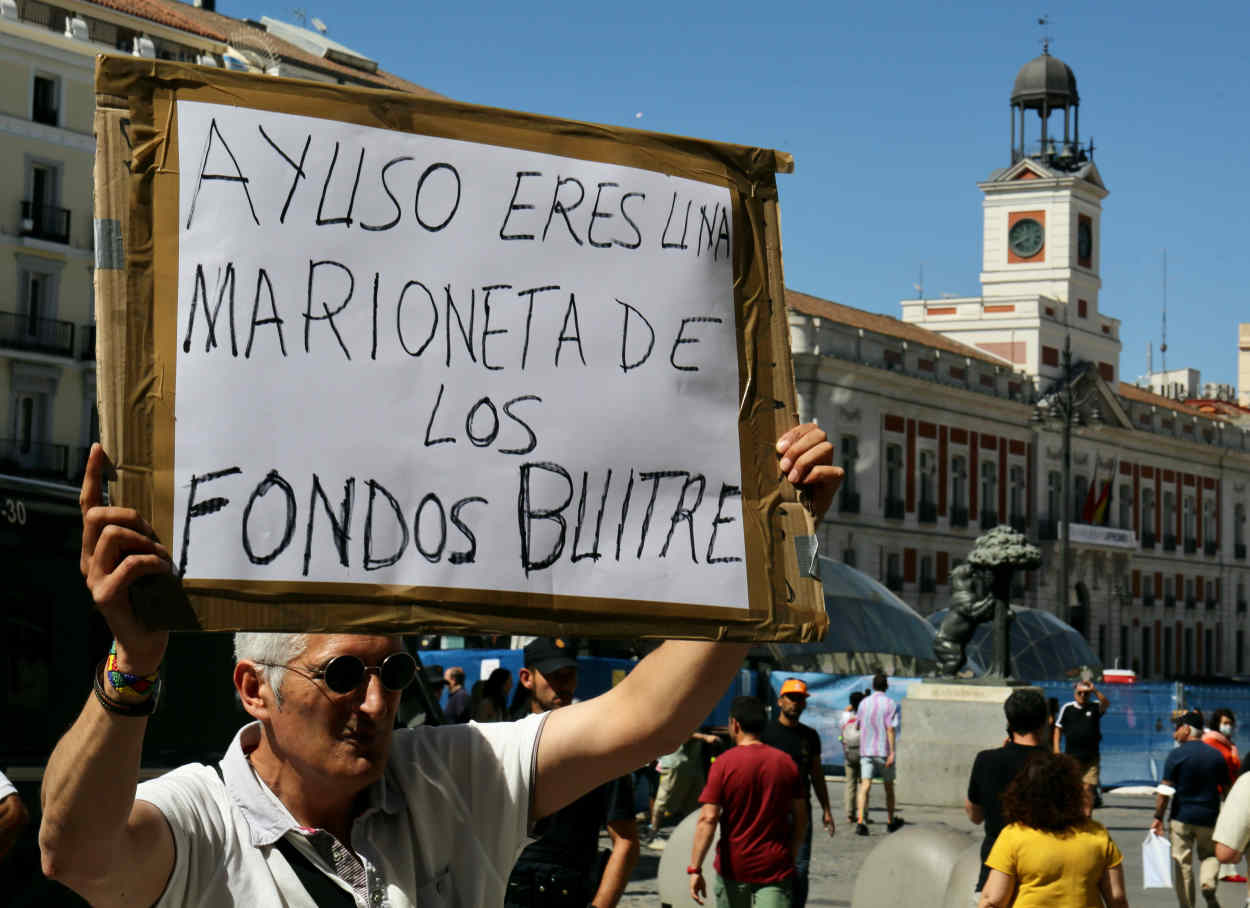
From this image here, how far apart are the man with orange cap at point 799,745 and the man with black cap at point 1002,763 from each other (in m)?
0.87

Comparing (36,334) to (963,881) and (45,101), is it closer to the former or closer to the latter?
(45,101)

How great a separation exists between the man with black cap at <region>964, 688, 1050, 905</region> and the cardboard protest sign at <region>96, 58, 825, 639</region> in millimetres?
4776

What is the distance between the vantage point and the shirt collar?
2619 mm

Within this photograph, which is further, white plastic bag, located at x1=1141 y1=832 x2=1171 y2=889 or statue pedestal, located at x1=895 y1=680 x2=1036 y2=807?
statue pedestal, located at x1=895 y1=680 x2=1036 y2=807

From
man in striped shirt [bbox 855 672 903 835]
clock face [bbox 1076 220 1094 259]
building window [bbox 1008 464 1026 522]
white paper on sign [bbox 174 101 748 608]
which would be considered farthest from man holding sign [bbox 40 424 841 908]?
clock face [bbox 1076 220 1094 259]

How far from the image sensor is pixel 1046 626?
46375 millimetres

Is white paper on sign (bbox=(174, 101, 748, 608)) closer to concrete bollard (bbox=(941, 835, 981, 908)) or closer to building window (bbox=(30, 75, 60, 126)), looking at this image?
concrete bollard (bbox=(941, 835, 981, 908))

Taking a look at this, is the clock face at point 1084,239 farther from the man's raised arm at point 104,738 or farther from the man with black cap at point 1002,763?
the man's raised arm at point 104,738

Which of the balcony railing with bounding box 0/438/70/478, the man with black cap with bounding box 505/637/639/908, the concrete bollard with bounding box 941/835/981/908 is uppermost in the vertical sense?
the balcony railing with bounding box 0/438/70/478

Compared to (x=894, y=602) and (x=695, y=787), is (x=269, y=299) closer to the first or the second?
(x=695, y=787)

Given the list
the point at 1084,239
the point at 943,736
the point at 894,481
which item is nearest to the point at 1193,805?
the point at 943,736

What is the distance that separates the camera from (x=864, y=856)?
607 inches

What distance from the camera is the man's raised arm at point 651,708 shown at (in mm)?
2783

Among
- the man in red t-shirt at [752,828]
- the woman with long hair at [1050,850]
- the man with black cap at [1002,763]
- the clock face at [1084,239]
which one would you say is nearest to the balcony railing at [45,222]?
the man in red t-shirt at [752,828]
